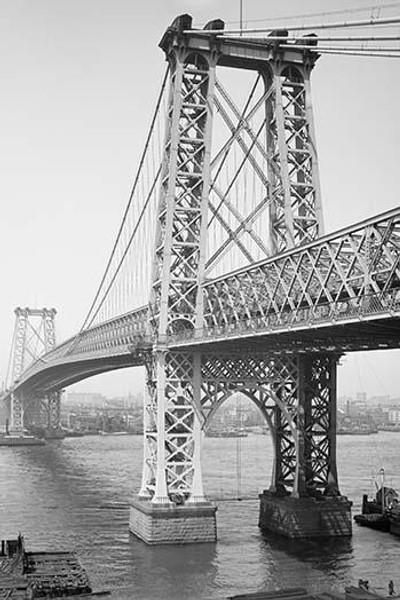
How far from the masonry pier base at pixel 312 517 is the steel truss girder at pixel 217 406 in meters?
0.64

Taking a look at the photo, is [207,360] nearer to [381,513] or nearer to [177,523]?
[177,523]

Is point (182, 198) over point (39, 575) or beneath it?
over

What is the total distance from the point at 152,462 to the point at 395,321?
66.9 feet

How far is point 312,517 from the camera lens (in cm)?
4709

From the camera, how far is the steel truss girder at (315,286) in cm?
2988

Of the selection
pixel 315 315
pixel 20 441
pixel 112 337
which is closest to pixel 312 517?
pixel 315 315

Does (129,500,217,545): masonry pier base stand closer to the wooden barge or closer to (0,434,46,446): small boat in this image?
the wooden barge

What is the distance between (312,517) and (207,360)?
31.0ft

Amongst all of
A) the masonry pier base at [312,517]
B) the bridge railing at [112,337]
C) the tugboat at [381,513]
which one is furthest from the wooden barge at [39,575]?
the tugboat at [381,513]

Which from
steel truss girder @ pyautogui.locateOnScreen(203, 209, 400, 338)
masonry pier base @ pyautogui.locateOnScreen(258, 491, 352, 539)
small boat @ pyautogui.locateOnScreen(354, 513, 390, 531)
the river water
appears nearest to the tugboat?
small boat @ pyautogui.locateOnScreen(354, 513, 390, 531)

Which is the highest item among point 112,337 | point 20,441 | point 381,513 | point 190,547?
point 112,337

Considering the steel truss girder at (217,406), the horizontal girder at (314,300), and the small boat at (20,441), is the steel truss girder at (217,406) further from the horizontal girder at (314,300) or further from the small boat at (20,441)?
the small boat at (20,441)

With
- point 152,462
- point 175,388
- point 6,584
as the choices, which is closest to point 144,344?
point 175,388

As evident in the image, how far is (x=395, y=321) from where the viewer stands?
1214 inches
